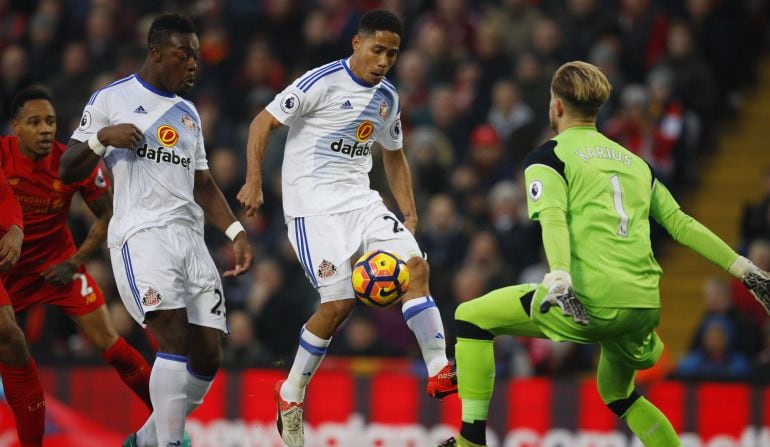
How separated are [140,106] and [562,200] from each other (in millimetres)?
2795

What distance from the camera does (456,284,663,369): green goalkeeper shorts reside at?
287 inches

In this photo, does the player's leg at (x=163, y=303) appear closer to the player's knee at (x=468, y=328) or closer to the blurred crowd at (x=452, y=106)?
the player's knee at (x=468, y=328)

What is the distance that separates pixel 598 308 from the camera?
7.25 m

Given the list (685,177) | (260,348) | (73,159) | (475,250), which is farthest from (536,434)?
(73,159)

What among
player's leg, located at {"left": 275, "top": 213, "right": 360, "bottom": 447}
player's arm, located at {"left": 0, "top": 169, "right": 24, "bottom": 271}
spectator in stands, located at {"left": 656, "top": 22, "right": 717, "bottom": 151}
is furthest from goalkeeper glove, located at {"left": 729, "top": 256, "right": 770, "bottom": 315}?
spectator in stands, located at {"left": 656, "top": 22, "right": 717, "bottom": 151}

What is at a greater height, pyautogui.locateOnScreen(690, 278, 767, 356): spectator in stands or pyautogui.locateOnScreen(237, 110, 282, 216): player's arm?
pyautogui.locateOnScreen(237, 110, 282, 216): player's arm

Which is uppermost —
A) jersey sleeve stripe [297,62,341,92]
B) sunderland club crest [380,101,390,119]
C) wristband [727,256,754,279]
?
jersey sleeve stripe [297,62,341,92]

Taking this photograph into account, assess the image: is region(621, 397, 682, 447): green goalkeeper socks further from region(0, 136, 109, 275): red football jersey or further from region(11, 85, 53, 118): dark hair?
region(11, 85, 53, 118): dark hair

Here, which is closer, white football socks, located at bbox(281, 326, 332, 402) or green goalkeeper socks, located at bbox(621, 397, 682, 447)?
green goalkeeper socks, located at bbox(621, 397, 682, 447)

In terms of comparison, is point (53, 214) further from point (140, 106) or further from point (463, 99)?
point (463, 99)

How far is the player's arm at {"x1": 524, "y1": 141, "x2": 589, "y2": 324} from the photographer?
691 centimetres

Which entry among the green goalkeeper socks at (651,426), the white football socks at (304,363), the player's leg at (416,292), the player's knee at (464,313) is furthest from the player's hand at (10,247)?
the green goalkeeper socks at (651,426)

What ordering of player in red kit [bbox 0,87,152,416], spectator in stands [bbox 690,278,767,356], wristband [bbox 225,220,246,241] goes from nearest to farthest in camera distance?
1. wristband [bbox 225,220,246,241]
2. player in red kit [bbox 0,87,152,416]
3. spectator in stands [bbox 690,278,767,356]

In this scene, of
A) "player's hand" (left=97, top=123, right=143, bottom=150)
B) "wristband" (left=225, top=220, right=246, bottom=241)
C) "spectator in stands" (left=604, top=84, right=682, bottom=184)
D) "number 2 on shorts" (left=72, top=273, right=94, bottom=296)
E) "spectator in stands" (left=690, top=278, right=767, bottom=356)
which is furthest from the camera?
"spectator in stands" (left=604, top=84, right=682, bottom=184)
